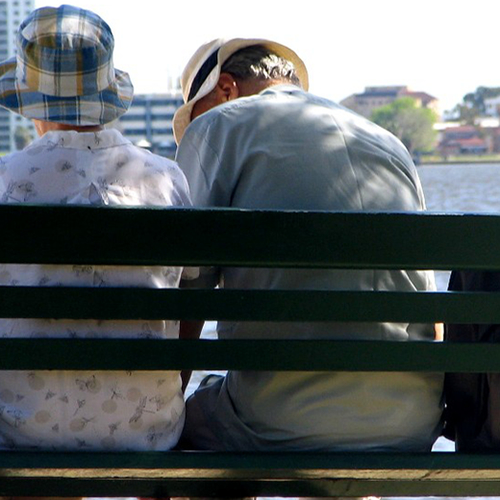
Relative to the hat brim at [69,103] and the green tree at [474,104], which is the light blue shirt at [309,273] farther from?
the green tree at [474,104]

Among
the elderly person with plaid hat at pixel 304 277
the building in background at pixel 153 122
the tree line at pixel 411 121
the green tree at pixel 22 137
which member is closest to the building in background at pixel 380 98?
the tree line at pixel 411 121

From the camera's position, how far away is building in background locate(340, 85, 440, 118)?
73062 mm

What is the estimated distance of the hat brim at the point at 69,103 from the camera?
2.28m

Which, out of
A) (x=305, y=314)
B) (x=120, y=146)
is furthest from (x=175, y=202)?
(x=305, y=314)

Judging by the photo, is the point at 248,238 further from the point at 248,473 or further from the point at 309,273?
the point at 248,473

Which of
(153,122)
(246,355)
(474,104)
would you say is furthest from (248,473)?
(474,104)

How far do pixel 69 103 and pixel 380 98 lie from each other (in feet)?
242

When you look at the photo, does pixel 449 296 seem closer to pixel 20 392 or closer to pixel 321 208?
pixel 321 208

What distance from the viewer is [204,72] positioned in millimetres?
2988

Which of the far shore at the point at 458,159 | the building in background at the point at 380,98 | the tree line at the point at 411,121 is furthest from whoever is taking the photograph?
the building in background at the point at 380,98

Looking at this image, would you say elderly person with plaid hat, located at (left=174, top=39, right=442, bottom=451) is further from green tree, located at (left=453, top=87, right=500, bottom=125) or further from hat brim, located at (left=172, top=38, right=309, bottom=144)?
green tree, located at (left=453, top=87, right=500, bottom=125)

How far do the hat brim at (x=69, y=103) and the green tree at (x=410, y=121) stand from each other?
59.9 meters

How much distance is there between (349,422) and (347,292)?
0.97 feet

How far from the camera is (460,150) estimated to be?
241 feet
